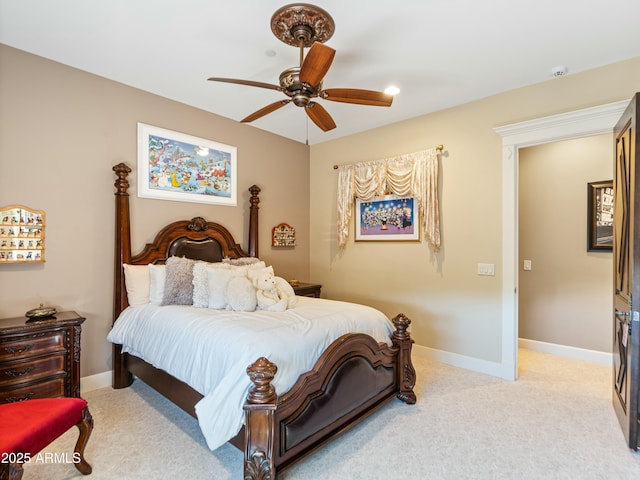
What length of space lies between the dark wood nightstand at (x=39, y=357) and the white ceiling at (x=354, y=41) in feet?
6.65

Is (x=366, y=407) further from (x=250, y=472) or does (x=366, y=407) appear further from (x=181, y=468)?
(x=181, y=468)

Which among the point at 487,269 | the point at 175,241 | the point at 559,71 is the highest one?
the point at 559,71

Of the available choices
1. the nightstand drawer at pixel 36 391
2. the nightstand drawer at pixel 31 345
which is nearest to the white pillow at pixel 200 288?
the nightstand drawer at pixel 31 345

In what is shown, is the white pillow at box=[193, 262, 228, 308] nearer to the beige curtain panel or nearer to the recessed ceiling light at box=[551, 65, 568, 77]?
the beige curtain panel

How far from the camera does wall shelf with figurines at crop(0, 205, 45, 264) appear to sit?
8.26ft

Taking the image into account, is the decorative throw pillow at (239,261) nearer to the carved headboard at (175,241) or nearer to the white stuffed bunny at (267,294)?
the carved headboard at (175,241)

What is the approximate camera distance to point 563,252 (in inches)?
156

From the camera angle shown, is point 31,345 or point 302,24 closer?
point 302,24

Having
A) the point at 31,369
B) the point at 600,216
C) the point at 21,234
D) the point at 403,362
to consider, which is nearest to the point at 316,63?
the point at 403,362

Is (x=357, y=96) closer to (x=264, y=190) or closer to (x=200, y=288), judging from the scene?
(x=200, y=288)

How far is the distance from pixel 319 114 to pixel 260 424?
7.04 feet

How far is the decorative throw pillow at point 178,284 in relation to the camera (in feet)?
9.53

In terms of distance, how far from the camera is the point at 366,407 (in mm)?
2410

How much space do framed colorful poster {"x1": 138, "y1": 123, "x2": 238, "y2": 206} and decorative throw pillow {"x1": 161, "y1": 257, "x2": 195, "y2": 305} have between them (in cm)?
89
